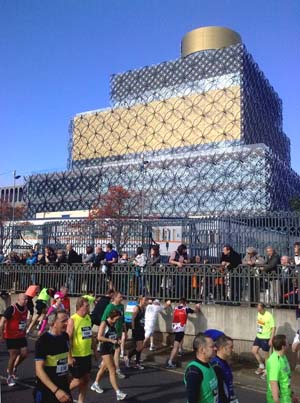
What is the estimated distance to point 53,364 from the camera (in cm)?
550

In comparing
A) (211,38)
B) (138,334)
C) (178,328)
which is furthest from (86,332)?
(211,38)

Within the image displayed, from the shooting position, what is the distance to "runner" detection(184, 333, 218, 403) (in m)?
4.16

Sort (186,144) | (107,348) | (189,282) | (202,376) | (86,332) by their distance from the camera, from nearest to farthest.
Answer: (202,376), (86,332), (107,348), (189,282), (186,144)

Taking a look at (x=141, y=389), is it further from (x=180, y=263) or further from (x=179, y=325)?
(x=180, y=263)

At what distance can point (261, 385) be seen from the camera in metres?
9.90

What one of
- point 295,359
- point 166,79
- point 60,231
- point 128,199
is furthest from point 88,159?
point 295,359

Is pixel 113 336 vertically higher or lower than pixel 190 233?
lower

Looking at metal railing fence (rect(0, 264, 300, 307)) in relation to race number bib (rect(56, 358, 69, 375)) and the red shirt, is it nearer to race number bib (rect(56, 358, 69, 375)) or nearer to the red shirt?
the red shirt

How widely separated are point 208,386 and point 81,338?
143 inches

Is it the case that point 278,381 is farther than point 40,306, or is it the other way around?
point 40,306

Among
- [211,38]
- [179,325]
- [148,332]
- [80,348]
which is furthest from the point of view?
[211,38]

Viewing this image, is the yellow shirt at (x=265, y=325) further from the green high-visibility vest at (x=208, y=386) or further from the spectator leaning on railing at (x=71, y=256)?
the spectator leaning on railing at (x=71, y=256)

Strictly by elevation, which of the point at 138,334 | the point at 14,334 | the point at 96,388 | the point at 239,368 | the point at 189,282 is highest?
the point at 189,282

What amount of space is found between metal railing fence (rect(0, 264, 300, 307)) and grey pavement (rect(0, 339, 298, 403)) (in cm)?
198
